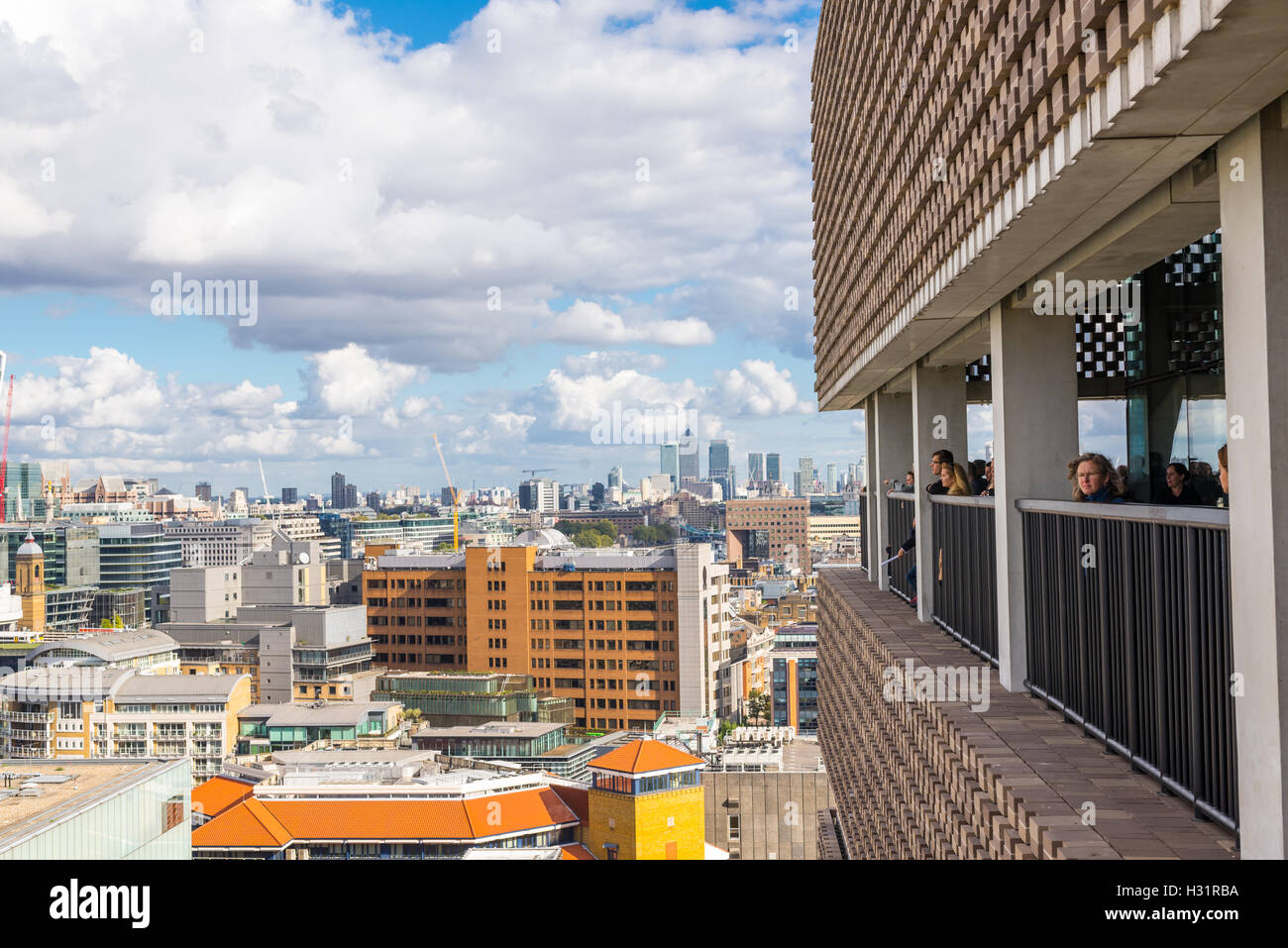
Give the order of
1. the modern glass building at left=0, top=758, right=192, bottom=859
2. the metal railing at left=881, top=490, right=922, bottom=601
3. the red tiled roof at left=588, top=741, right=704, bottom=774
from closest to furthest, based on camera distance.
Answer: the metal railing at left=881, top=490, right=922, bottom=601
the modern glass building at left=0, top=758, right=192, bottom=859
the red tiled roof at left=588, top=741, right=704, bottom=774

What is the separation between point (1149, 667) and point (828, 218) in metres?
10.7

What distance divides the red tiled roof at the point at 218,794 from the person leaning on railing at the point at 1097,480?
3040 centimetres

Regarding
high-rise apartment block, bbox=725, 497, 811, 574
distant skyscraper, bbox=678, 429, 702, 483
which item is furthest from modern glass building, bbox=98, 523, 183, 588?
distant skyscraper, bbox=678, 429, 702, 483

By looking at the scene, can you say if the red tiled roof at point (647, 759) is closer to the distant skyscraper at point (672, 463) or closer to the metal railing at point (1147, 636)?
the metal railing at point (1147, 636)

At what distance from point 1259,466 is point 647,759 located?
1160 inches

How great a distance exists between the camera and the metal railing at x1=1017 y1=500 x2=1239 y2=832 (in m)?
3.34

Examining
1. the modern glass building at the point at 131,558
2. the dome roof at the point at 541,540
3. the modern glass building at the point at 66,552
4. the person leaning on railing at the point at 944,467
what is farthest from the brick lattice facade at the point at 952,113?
the modern glass building at the point at 66,552

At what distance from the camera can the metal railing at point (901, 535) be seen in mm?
10036

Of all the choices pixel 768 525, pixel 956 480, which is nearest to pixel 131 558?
pixel 768 525

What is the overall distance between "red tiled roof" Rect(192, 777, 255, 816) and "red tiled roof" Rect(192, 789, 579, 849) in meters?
1.49

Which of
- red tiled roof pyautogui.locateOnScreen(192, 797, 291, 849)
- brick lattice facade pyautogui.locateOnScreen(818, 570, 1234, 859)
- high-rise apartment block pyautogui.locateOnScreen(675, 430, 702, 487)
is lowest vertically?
red tiled roof pyautogui.locateOnScreen(192, 797, 291, 849)

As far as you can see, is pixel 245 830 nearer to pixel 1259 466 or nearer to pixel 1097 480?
pixel 1097 480

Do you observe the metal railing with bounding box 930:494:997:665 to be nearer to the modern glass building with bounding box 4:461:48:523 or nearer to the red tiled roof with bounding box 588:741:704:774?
the red tiled roof with bounding box 588:741:704:774

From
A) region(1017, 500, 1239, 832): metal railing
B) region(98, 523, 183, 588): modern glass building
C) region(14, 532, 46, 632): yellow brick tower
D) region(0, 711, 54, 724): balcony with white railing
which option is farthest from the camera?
region(98, 523, 183, 588): modern glass building
